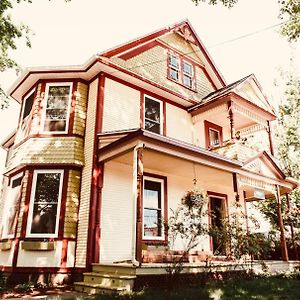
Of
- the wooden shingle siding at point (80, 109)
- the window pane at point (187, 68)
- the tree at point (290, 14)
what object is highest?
the window pane at point (187, 68)

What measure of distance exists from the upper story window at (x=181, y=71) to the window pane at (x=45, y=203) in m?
6.98

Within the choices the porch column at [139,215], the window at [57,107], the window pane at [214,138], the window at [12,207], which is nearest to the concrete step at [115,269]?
the porch column at [139,215]

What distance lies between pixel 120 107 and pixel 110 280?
20.2 feet

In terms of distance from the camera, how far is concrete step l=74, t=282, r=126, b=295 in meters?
6.93

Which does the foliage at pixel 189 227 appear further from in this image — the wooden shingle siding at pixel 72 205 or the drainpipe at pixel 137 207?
the wooden shingle siding at pixel 72 205

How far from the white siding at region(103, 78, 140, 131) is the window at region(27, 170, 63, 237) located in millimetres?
2396

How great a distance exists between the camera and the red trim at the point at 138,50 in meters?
12.3

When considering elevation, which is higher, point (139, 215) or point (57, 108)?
point (57, 108)

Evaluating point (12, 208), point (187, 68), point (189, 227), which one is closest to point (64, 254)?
point (12, 208)

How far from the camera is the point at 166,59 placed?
1434 centimetres

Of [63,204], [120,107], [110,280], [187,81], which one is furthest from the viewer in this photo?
[187,81]

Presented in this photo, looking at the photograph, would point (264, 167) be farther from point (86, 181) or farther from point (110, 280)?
point (110, 280)

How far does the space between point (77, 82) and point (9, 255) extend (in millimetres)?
6227

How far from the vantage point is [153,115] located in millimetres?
12867
